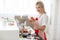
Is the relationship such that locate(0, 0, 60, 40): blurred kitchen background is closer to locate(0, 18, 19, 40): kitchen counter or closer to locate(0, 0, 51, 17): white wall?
locate(0, 0, 51, 17): white wall

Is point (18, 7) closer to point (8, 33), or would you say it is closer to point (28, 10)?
point (28, 10)

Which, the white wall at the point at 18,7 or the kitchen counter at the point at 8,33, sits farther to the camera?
the white wall at the point at 18,7

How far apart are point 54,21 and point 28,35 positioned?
0.64 meters

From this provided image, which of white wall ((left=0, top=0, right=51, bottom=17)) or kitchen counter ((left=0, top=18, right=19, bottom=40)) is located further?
white wall ((left=0, top=0, right=51, bottom=17))

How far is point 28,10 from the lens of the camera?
76.9 inches

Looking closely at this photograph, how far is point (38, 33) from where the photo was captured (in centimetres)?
159

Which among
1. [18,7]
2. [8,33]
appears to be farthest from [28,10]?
[8,33]

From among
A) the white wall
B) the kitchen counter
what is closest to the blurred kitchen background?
the white wall

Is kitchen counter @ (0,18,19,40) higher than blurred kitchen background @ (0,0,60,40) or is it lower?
lower

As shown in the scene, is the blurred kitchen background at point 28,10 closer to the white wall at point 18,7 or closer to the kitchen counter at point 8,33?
the white wall at point 18,7

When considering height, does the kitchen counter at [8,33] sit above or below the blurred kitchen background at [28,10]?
below

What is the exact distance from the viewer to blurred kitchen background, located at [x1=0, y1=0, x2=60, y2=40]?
1.91 m

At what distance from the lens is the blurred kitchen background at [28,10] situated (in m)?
1.91

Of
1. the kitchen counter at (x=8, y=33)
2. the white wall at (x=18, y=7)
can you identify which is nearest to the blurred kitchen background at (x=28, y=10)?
the white wall at (x=18, y=7)
